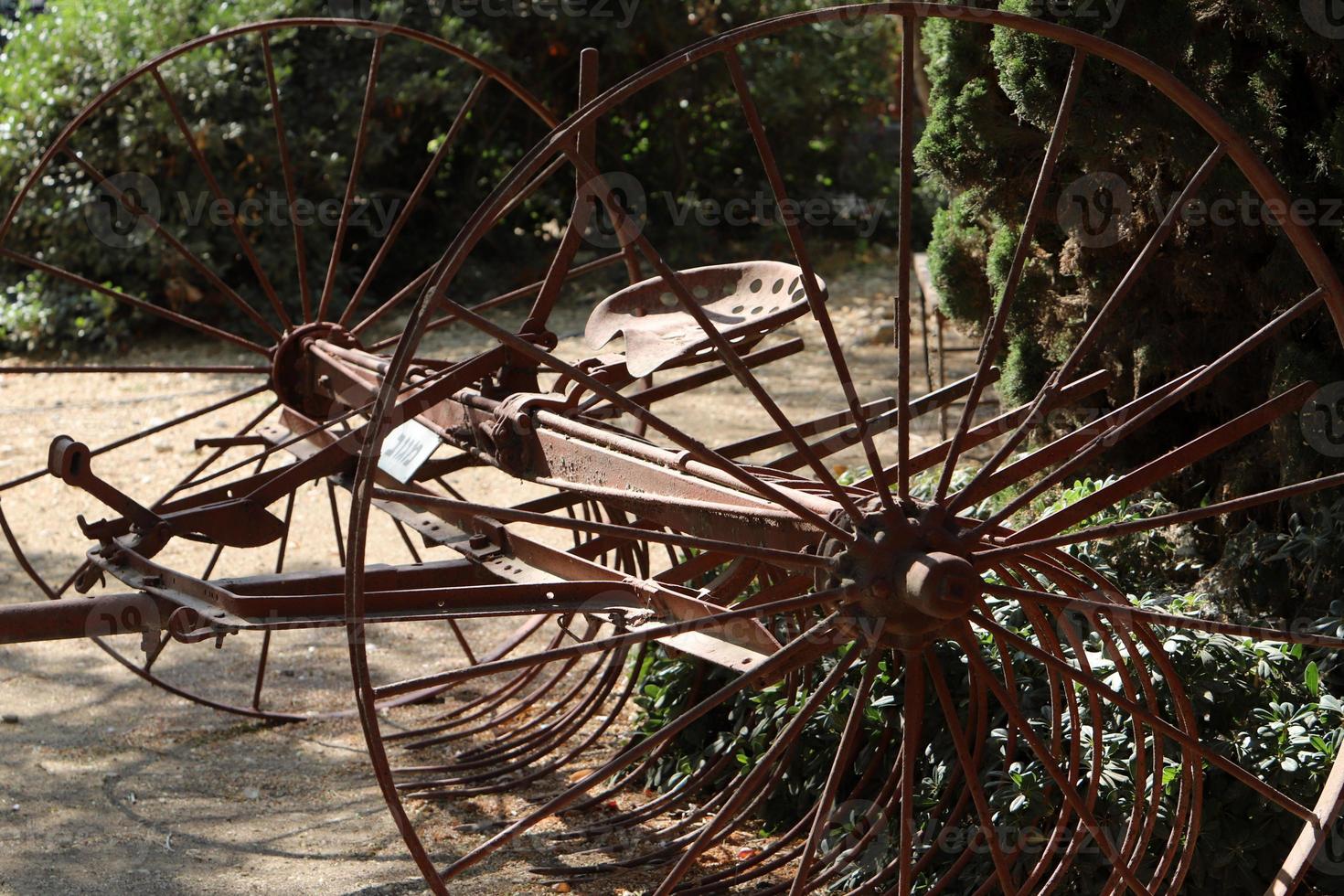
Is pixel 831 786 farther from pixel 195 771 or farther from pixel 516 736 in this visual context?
pixel 195 771

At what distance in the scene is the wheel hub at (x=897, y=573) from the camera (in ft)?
6.26

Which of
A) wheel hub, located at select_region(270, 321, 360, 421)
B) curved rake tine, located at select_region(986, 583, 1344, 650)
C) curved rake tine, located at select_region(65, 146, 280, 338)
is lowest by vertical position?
curved rake tine, located at select_region(986, 583, 1344, 650)

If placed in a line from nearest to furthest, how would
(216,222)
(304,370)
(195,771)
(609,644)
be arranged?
(609,644) → (195,771) → (304,370) → (216,222)

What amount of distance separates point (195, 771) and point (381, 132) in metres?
5.51

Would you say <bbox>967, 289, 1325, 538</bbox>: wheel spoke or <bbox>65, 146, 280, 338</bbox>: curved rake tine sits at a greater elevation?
<bbox>65, 146, 280, 338</bbox>: curved rake tine

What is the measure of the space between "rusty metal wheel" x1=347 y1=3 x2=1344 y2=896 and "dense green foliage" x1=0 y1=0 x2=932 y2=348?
16.5ft

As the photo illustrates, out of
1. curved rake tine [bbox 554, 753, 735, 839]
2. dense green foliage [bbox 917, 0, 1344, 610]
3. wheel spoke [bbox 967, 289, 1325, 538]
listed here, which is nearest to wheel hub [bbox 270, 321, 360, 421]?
curved rake tine [bbox 554, 753, 735, 839]

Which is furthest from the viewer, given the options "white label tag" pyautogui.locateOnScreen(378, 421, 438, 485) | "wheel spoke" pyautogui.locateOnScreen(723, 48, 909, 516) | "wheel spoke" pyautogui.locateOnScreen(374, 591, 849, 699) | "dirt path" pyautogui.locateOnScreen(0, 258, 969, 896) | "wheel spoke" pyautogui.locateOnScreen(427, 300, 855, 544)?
"dirt path" pyautogui.locateOnScreen(0, 258, 969, 896)

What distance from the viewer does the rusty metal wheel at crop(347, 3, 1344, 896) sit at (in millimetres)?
1935

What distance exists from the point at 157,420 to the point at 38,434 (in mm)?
529

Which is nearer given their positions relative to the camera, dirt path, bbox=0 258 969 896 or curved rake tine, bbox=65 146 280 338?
dirt path, bbox=0 258 969 896

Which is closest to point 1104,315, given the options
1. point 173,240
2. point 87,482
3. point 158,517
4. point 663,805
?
point 663,805

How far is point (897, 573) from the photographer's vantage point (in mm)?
1955

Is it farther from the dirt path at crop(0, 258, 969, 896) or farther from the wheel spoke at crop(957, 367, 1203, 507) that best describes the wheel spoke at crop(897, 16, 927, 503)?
the dirt path at crop(0, 258, 969, 896)
